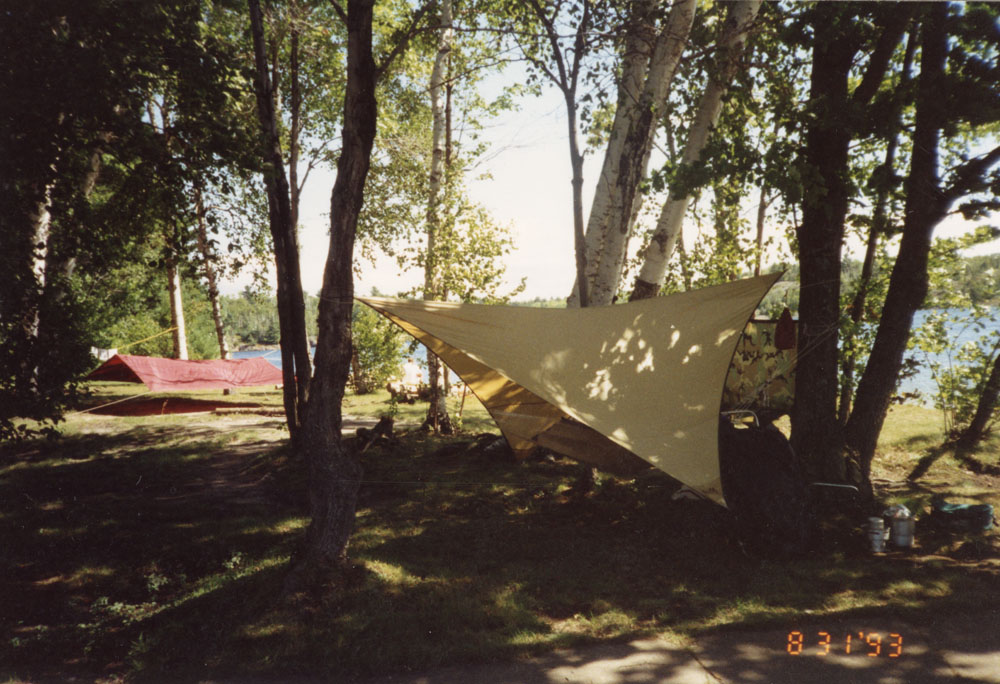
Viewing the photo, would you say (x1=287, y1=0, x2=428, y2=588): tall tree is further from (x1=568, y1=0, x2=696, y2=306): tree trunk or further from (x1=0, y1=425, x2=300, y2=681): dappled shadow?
(x1=568, y1=0, x2=696, y2=306): tree trunk

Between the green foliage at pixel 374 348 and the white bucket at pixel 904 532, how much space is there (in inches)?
431

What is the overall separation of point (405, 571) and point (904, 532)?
14.7ft

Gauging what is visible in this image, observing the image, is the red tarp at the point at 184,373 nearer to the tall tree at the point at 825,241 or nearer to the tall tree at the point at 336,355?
the tall tree at the point at 336,355

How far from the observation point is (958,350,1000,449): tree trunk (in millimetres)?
7297

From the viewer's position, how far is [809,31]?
17.3 feet

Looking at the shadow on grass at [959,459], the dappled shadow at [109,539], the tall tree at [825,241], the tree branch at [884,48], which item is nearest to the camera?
the dappled shadow at [109,539]

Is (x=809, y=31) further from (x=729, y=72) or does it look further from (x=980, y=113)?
(x=980, y=113)

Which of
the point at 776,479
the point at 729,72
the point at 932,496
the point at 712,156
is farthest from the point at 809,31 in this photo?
the point at 932,496

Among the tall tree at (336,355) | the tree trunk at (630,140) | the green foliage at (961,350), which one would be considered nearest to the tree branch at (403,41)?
the tall tree at (336,355)

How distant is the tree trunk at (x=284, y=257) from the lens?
6074 millimetres

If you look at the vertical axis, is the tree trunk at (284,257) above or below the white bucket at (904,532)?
above

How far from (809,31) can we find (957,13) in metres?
1.23

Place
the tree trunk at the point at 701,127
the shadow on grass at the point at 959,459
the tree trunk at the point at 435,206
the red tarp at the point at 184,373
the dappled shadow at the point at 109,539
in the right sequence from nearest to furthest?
the dappled shadow at the point at 109,539, the tree trunk at the point at 701,127, the shadow on grass at the point at 959,459, the tree trunk at the point at 435,206, the red tarp at the point at 184,373

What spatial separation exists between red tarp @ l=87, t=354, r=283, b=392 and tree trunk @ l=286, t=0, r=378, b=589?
26.6 feet
